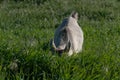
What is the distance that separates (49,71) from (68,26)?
4.79 feet

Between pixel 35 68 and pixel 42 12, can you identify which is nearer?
pixel 35 68

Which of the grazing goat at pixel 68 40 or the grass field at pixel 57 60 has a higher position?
the grazing goat at pixel 68 40

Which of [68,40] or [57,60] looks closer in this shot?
[57,60]

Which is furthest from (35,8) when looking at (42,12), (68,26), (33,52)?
(33,52)

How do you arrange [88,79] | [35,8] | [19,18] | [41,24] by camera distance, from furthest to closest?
1. [35,8]
2. [19,18]
3. [41,24]
4. [88,79]

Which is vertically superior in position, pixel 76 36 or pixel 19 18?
pixel 76 36

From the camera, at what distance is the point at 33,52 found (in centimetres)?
533

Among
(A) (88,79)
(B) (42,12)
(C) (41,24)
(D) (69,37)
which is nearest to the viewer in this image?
(A) (88,79)

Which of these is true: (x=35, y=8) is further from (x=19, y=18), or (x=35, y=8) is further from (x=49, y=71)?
(x=49, y=71)

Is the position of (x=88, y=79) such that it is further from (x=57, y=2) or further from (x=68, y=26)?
(x=57, y=2)

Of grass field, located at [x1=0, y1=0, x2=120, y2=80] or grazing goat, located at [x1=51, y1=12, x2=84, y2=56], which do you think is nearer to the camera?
grass field, located at [x1=0, y1=0, x2=120, y2=80]

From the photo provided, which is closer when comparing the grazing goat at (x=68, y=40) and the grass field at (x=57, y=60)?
the grass field at (x=57, y=60)

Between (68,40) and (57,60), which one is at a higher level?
(68,40)

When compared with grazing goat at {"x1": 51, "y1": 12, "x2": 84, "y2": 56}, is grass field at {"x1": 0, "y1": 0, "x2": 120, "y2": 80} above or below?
below
